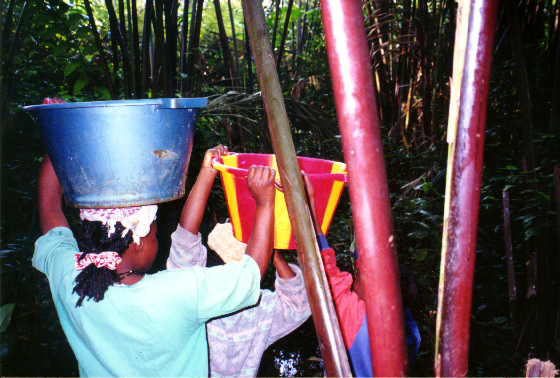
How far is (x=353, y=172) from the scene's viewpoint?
1.53 ft

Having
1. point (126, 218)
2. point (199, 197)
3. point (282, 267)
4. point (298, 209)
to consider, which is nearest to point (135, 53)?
point (199, 197)

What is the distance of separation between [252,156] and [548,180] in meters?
2.01

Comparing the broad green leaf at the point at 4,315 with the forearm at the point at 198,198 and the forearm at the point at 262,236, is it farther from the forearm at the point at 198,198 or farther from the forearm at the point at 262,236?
the forearm at the point at 262,236

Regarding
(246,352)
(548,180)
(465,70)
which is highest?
(465,70)

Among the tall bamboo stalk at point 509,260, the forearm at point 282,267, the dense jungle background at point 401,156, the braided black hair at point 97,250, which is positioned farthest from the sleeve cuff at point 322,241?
the tall bamboo stalk at point 509,260

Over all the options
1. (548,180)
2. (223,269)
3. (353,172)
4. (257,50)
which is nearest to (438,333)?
(353,172)

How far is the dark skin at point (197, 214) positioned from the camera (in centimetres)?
98

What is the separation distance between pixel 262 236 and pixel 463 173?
653 millimetres

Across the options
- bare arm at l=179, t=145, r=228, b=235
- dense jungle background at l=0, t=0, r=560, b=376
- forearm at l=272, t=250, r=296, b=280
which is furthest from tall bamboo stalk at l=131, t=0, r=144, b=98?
forearm at l=272, t=250, r=296, b=280

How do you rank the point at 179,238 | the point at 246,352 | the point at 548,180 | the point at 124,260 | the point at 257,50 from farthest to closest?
1. the point at 548,180
2. the point at 179,238
3. the point at 246,352
4. the point at 124,260
5. the point at 257,50

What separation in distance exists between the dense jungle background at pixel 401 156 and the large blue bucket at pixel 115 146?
3.27 feet

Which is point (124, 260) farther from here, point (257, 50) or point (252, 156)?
point (257, 50)

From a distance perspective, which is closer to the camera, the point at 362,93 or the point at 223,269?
the point at 362,93

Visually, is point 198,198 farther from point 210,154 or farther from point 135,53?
point 135,53
